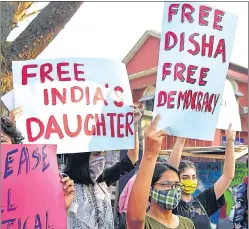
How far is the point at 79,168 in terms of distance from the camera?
3146 mm

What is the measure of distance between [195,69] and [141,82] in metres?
15.9

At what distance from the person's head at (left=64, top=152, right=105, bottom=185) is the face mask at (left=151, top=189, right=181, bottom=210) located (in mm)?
653

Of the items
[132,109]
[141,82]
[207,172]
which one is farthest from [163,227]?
[141,82]

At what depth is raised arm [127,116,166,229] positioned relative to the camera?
7.30 ft

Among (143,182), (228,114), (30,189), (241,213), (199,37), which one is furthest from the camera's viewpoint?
(241,213)

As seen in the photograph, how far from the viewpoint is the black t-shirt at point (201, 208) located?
2.91 metres

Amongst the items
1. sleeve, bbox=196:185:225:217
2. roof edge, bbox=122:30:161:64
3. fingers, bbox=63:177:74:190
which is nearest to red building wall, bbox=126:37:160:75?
roof edge, bbox=122:30:161:64

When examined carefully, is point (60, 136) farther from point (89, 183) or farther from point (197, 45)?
point (197, 45)

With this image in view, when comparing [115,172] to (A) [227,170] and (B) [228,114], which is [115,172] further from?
(B) [228,114]

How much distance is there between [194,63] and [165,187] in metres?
0.92

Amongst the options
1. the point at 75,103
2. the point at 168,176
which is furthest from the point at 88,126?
the point at 168,176

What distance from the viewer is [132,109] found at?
3.35 m

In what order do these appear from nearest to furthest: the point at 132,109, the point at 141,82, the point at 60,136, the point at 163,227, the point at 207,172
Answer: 1. the point at 163,227
2. the point at 60,136
3. the point at 132,109
4. the point at 207,172
5. the point at 141,82

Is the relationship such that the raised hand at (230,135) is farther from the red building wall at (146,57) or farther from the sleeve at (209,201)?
the red building wall at (146,57)
